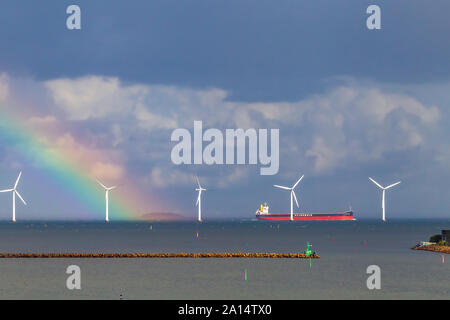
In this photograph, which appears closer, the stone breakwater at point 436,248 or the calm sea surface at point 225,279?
the calm sea surface at point 225,279

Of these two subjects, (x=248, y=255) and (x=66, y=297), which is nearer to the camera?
(x=66, y=297)

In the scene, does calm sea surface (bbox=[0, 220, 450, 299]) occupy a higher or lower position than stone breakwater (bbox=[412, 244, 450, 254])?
lower

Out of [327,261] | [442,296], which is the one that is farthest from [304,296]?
[327,261]

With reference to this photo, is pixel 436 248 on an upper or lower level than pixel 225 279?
upper

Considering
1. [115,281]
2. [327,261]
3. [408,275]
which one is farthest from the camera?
[327,261]

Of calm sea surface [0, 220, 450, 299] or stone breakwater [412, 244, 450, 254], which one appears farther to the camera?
stone breakwater [412, 244, 450, 254]

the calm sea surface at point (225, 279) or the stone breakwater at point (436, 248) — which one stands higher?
the stone breakwater at point (436, 248)

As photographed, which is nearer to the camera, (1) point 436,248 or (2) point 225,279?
(2) point 225,279
